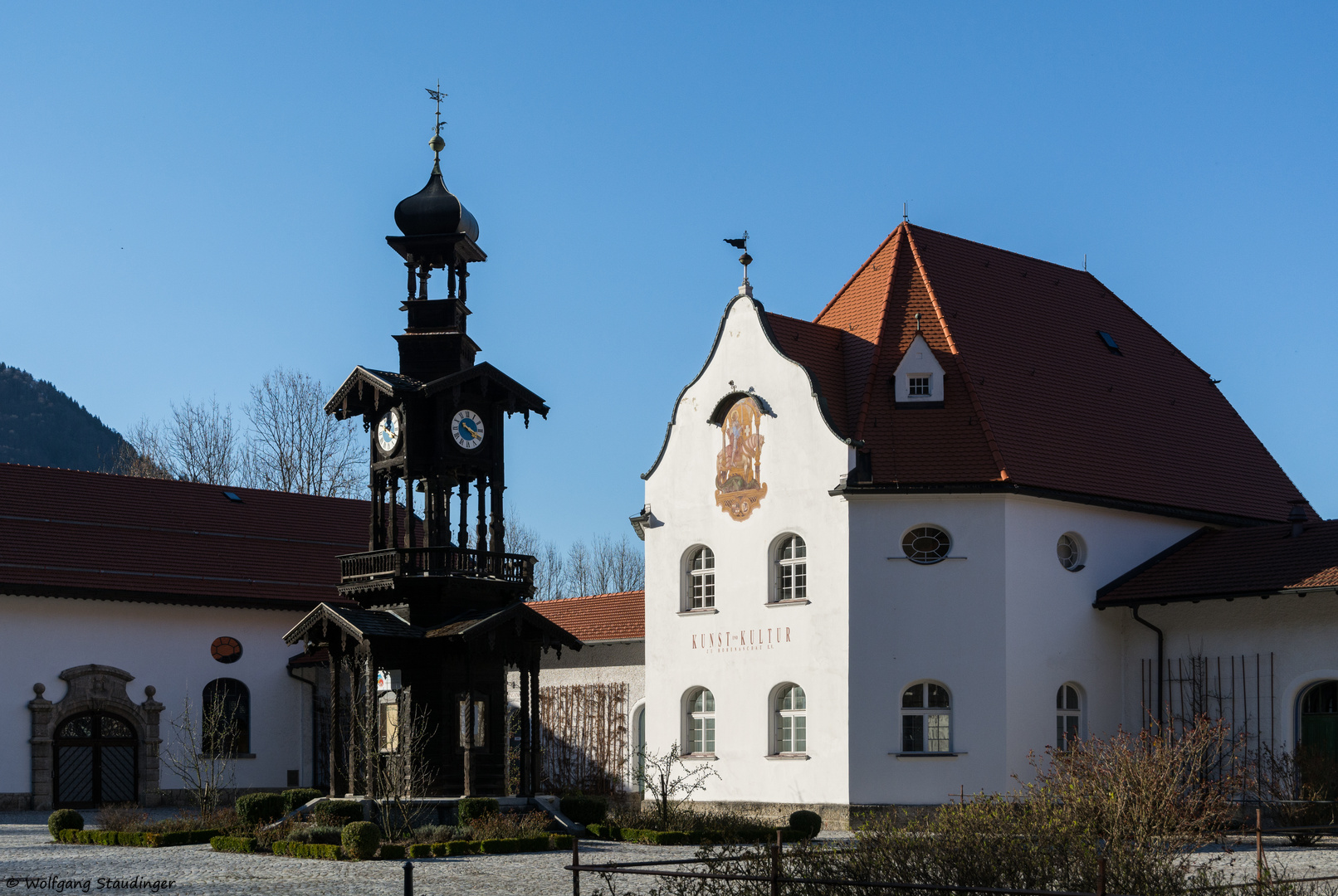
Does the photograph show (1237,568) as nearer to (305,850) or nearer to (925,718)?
(925,718)

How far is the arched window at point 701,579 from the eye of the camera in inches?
1222

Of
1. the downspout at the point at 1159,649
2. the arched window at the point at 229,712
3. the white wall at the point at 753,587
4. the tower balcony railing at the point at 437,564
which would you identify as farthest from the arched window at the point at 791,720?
the arched window at the point at 229,712

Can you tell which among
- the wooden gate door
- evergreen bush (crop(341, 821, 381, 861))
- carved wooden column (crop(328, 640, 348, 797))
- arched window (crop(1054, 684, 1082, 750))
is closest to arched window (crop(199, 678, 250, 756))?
the wooden gate door

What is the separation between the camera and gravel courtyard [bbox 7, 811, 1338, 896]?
685 inches

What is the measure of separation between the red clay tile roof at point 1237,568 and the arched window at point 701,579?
7.30 m

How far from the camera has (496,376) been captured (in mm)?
30125

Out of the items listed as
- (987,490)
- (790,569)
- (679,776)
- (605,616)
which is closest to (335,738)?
(679,776)

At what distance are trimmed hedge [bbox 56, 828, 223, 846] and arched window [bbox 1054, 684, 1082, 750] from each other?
575 inches

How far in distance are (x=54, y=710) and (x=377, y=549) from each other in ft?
33.8

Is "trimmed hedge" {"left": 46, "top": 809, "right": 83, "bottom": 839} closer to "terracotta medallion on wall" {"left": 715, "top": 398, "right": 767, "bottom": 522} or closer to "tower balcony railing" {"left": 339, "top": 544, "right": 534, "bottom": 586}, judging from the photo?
"tower balcony railing" {"left": 339, "top": 544, "right": 534, "bottom": 586}

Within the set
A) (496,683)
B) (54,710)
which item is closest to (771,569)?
(496,683)

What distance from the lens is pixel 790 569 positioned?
29.7 metres

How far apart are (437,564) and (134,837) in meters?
7.12

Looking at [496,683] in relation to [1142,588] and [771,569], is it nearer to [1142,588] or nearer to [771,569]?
[771,569]
